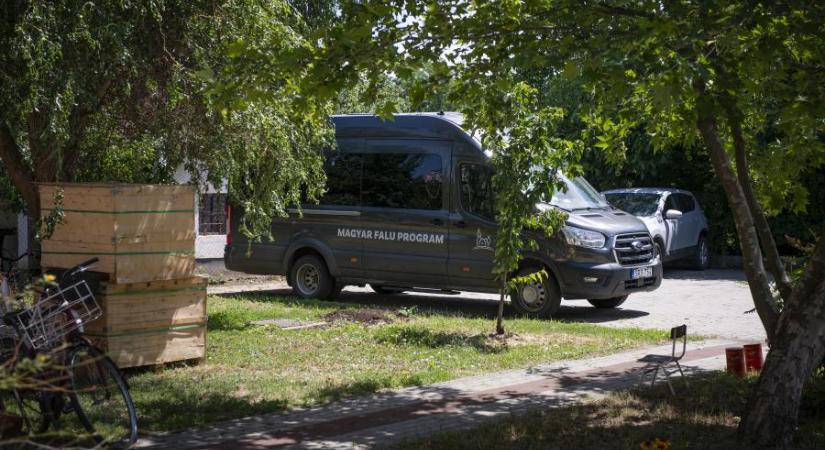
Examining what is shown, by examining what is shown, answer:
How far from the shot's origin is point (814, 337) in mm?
6961

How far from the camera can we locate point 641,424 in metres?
7.85

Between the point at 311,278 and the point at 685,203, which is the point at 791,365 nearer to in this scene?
the point at 311,278

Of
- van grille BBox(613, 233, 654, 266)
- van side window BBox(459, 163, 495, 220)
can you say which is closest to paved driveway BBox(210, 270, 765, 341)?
van grille BBox(613, 233, 654, 266)

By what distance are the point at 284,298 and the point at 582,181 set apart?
204 inches

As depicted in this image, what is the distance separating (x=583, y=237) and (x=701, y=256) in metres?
8.96

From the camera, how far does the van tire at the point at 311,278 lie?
53.6 feet

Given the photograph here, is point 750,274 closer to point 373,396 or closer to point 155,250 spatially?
point 373,396

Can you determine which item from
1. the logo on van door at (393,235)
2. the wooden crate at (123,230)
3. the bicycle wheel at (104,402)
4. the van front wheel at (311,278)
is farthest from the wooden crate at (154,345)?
the van front wheel at (311,278)

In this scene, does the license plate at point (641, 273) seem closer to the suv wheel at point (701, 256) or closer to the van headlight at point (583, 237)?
the van headlight at point (583, 237)

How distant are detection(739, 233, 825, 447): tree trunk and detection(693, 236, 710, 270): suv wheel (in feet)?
50.8

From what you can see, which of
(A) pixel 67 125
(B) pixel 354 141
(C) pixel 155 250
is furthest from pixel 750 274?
(B) pixel 354 141

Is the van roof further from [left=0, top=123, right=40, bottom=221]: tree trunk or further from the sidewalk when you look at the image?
[left=0, top=123, right=40, bottom=221]: tree trunk

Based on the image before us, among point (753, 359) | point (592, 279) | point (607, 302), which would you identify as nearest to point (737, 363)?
point (753, 359)

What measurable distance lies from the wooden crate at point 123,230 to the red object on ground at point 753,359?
216 inches
